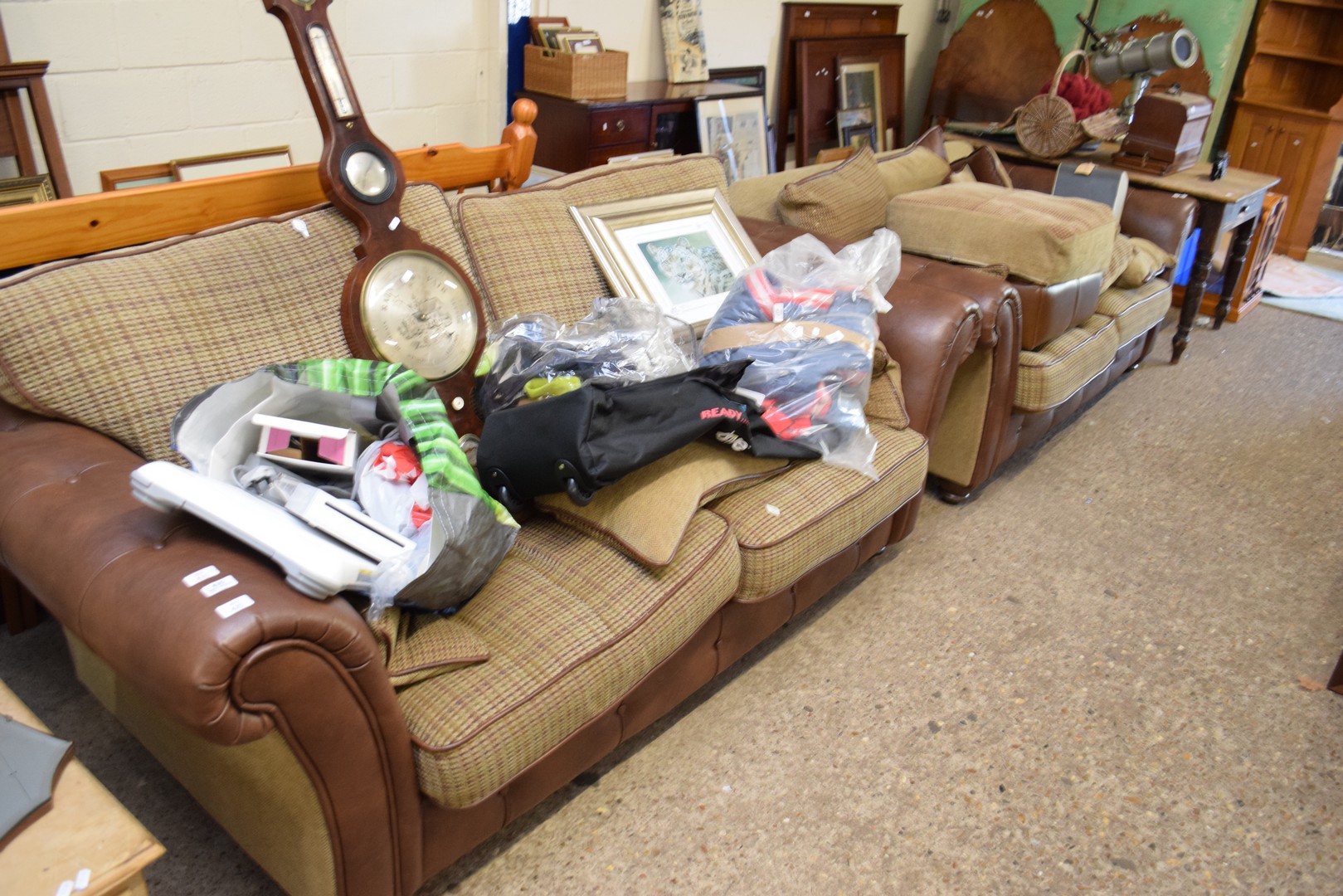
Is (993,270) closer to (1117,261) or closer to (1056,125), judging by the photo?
(1117,261)

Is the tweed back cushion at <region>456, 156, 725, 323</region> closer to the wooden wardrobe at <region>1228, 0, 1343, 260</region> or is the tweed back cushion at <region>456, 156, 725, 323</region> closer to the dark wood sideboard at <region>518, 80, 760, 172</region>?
the dark wood sideboard at <region>518, 80, 760, 172</region>

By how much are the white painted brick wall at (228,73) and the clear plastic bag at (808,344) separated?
1.35m

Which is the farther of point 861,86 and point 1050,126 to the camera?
point 861,86

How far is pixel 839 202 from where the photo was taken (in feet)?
8.21

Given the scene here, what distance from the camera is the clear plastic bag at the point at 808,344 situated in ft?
6.04

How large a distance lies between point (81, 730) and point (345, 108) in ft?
3.80

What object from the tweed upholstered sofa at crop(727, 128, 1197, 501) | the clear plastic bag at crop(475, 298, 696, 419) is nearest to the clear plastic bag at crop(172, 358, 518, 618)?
the clear plastic bag at crop(475, 298, 696, 419)

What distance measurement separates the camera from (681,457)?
5.52 ft

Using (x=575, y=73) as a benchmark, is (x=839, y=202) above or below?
below

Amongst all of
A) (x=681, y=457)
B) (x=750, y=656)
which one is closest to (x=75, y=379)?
(x=681, y=457)

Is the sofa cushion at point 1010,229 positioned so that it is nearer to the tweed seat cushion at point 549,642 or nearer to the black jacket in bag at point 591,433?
the black jacket in bag at point 591,433

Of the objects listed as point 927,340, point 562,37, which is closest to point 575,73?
point 562,37

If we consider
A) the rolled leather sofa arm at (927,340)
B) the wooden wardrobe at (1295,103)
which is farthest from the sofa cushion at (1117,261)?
the wooden wardrobe at (1295,103)

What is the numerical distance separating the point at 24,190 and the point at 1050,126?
10.0 ft
